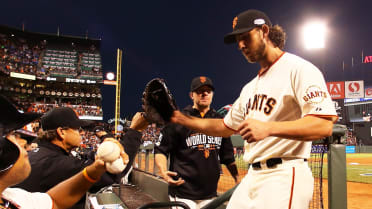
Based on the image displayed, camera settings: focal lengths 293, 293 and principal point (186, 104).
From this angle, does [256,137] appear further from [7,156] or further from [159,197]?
[159,197]

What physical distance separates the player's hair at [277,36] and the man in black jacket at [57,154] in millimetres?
1106

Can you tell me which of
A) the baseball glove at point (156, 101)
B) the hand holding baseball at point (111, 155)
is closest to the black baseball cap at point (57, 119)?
the baseball glove at point (156, 101)

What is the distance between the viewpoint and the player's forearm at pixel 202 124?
7.23ft

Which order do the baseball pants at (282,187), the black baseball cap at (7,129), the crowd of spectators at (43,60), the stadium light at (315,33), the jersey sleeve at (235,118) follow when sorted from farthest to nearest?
the crowd of spectators at (43,60) < the stadium light at (315,33) < the jersey sleeve at (235,118) < the baseball pants at (282,187) < the black baseball cap at (7,129)

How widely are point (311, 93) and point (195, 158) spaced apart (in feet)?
6.69

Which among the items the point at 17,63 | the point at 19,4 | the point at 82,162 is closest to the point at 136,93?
the point at 19,4

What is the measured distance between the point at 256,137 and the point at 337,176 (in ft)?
2.61

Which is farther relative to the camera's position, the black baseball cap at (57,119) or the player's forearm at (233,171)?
the player's forearm at (233,171)

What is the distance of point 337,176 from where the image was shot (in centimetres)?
194

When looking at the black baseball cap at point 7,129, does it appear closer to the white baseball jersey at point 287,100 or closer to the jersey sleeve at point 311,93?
the white baseball jersey at point 287,100

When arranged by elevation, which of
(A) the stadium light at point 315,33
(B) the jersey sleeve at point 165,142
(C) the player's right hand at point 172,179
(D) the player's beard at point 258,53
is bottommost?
(C) the player's right hand at point 172,179

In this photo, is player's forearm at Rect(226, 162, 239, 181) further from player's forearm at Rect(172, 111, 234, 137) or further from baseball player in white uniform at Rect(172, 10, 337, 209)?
baseball player in white uniform at Rect(172, 10, 337, 209)

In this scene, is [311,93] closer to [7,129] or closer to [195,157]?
[7,129]

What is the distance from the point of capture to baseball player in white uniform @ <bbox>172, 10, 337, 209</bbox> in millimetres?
1594
